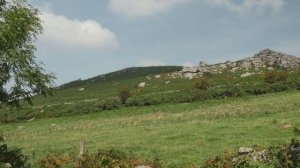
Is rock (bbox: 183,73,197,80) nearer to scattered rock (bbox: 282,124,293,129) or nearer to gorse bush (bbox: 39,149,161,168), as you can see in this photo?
scattered rock (bbox: 282,124,293,129)

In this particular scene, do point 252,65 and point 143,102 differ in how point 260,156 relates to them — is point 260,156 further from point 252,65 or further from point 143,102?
point 252,65

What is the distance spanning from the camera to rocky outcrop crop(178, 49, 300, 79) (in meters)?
122

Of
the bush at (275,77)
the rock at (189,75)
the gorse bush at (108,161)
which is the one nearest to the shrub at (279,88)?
the bush at (275,77)

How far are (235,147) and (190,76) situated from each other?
3691 inches

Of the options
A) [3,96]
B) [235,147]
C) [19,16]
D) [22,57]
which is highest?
[19,16]

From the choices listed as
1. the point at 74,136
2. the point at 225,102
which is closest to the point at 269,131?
the point at 74,136

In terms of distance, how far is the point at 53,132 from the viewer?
163 feet

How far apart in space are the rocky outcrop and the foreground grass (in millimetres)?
70260

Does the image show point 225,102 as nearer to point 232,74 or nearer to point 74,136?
point 74,136

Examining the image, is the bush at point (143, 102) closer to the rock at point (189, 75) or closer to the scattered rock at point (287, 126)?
the scattered rock at point (287, 126)

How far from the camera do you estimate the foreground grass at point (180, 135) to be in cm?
3121

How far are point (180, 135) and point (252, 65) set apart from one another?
9154cm

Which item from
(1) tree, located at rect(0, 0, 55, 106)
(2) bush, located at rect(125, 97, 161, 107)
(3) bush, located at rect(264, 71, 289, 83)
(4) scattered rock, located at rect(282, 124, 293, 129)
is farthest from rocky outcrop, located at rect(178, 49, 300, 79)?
(1) tree, located at rect(0, 0, 55, 106)

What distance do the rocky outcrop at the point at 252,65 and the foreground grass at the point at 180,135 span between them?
231 feet
